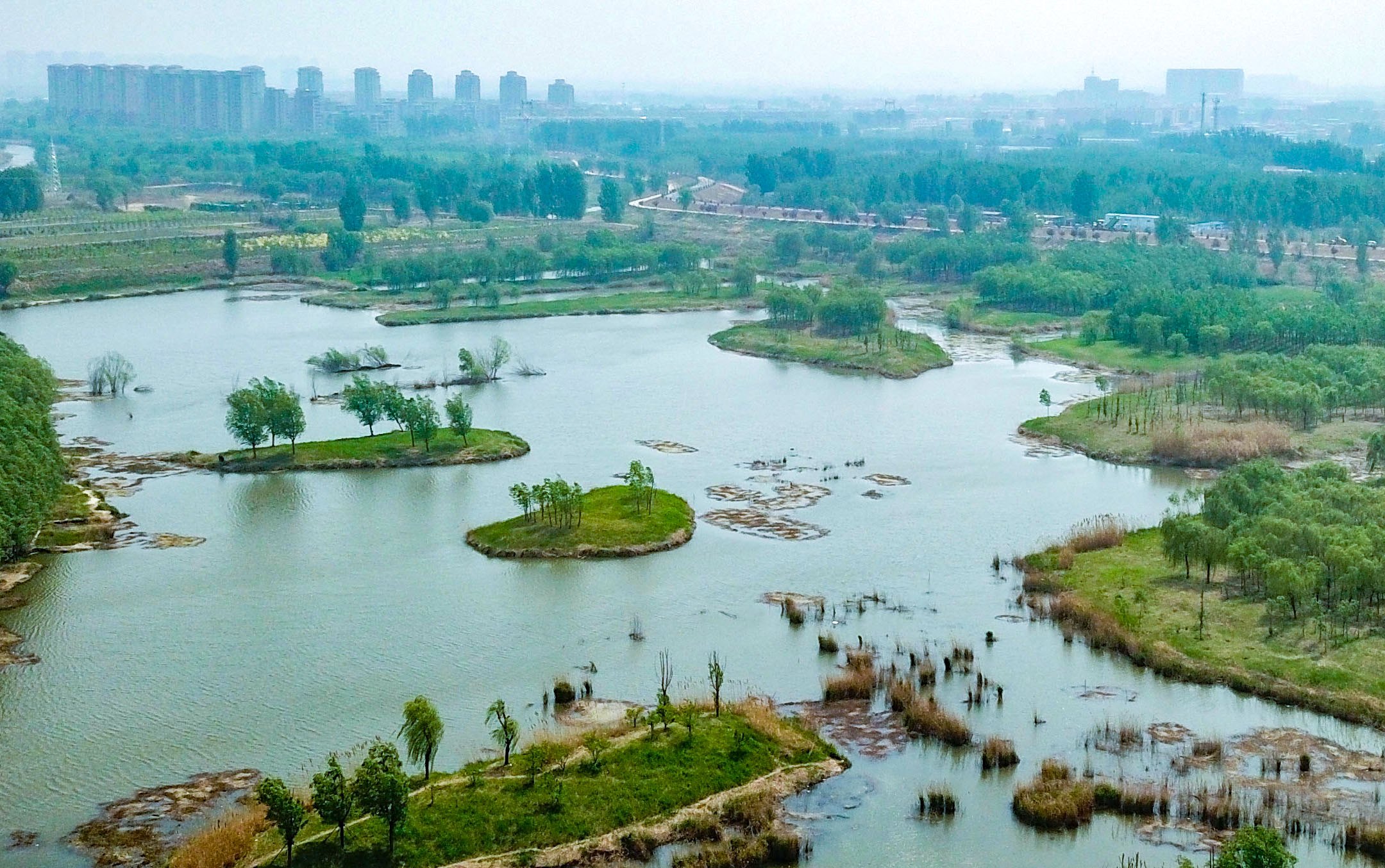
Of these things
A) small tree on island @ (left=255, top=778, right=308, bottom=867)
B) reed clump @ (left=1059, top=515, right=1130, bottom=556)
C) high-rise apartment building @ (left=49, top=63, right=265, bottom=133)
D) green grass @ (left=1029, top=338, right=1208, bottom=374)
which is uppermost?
high-rise apartment building @ (left=49, top=63, right=265, bottom=133)

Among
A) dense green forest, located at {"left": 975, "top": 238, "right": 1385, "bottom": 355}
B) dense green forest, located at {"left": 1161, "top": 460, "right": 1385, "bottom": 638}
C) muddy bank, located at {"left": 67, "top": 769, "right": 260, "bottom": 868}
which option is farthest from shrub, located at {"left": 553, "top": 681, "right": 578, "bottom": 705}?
dense green forest, located at {"left": 975, "top": 238, "right": 1385, "bottom": 355}

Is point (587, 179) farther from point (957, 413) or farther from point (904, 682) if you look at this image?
point (904, 682)

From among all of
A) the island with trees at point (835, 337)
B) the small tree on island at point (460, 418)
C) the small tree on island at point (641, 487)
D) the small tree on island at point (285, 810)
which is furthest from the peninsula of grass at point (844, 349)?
the small tree on island at point (285, 810)

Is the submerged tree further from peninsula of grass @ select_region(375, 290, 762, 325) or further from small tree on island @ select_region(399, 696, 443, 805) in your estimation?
small tree on island @ select_region(399, 696, 443, 805)

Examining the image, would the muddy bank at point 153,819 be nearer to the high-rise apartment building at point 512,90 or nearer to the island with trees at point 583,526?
the island with trees at point 583,526

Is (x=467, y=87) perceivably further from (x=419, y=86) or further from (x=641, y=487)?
(x=641, y=487)

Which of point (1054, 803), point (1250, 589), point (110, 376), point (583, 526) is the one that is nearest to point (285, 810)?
point (1054, 803)
